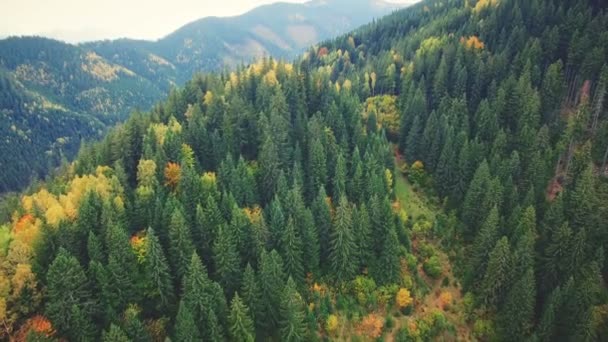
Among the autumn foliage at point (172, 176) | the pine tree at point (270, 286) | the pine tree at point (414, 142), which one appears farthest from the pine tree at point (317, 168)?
the pine tree at point (414, 142)

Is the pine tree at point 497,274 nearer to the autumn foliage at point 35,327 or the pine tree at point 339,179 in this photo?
the pine tree at point 339,179

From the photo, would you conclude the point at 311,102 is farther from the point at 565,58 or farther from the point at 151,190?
the point at 565,58

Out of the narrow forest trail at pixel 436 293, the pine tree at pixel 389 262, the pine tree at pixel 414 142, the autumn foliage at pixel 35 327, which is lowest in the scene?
the narrow forest trail at pixel 436 293

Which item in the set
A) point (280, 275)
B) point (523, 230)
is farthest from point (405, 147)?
point (280, 275)

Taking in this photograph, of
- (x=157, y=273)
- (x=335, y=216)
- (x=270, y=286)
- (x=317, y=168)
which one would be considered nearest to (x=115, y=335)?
(x=157, y=273)

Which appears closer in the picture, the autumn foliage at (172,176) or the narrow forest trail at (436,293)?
the narrow forest trail at (436,293)

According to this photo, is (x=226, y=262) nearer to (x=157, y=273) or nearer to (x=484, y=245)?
(x=157, y=273)

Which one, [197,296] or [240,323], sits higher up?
[197,296]
